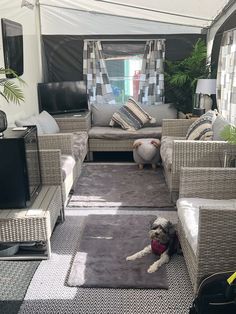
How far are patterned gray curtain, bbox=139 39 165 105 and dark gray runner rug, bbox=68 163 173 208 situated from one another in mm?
1704

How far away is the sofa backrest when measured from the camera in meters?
5.48

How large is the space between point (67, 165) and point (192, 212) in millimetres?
1535

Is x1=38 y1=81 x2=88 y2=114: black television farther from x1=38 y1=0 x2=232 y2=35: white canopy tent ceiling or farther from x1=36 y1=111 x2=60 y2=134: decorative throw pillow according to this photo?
x1=38 y1=0 x2=232 y2=35: white canopy tent ceiling

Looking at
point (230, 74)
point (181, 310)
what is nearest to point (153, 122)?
point (230, 74)

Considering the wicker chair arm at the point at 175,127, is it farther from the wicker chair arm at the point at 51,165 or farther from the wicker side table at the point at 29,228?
the wicker side table at the point at 29,228

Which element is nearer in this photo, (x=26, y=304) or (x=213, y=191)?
(x=26, y=304)

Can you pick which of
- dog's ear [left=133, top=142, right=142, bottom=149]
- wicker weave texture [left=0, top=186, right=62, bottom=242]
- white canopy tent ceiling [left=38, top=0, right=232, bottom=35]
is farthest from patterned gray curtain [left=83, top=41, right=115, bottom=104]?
wicker weave texture [left=0, top=186, right=62, bottom=242]

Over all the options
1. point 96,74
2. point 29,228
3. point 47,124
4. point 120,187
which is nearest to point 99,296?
point 29,228

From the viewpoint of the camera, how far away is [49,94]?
545 cm

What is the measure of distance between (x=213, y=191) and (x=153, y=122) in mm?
2907

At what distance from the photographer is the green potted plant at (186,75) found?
5441 millimetres

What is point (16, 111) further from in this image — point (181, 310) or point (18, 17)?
point (181, 310)

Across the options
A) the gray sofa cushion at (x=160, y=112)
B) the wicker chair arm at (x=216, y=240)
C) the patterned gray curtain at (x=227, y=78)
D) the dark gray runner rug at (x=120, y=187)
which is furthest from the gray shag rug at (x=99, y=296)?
the gray sofa cushion at (x=160, y=112)

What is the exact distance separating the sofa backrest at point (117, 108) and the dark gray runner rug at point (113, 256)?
255cm
